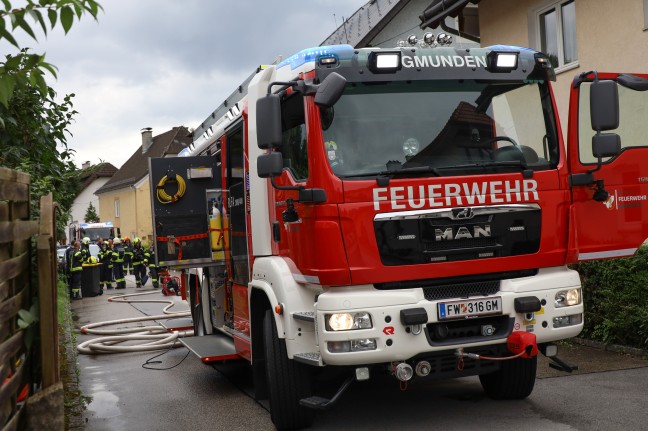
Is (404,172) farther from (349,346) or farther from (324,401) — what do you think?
(324,401)

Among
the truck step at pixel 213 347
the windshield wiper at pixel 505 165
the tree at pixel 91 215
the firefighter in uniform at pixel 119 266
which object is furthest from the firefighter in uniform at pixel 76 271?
the tree at pixel 91 215

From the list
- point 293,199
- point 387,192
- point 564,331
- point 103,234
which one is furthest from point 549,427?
point 103,234

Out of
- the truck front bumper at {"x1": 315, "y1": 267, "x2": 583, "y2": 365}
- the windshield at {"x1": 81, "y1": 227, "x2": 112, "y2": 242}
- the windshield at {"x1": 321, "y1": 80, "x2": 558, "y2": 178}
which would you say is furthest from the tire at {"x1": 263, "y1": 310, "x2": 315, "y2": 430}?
the windshield at {"x1": 81, "y1": 227, "x2": 112, "y2": 242}

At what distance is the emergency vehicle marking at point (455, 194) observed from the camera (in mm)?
5184

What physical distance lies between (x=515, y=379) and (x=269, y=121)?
298cm

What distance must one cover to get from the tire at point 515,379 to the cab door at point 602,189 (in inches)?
40.8

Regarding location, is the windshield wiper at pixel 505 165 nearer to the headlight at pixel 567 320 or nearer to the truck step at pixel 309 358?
the headlight at pixel 567 320

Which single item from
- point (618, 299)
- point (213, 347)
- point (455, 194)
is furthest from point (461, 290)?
point (618, 299)

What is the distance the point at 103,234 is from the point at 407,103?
39.5 m

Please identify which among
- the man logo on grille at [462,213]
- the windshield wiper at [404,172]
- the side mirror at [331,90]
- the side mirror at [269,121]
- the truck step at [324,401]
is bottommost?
the truck step at [324,401]

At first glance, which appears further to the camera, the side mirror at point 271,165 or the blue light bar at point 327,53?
the blue light bar at point 327,53

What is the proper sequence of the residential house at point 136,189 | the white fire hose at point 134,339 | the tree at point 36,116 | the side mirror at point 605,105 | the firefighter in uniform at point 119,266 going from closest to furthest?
1. the tree at point 36,116
2. the side mirror at point 605,105
3. the white fire hose at point 134,339
4. the firefighter in uniform at point 119,266
5. the residential house at point 136,189

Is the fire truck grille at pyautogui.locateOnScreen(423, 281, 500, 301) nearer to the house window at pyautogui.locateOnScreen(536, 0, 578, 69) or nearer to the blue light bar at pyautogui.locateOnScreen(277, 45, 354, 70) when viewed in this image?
the blue light bar at pyautogui.locateOnScreen(277, 45, 354, 70)

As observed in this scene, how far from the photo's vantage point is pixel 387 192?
5172 mm
